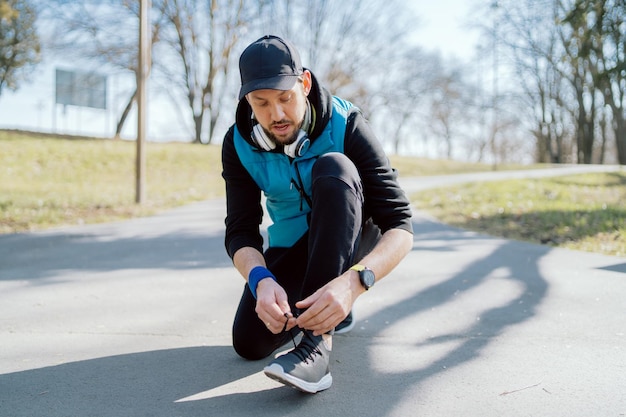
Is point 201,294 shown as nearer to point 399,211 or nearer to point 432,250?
point 399,211

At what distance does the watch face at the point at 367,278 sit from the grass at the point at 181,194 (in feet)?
13.5

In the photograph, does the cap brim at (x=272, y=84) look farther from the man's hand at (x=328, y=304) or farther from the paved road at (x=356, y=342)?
the paved road at (x=356, y=342)

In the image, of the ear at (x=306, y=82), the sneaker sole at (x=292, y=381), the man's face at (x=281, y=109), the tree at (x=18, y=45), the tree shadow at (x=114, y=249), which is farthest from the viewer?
the tree at (x=18, y=45)

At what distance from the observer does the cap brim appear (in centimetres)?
219

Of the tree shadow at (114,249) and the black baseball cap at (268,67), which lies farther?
the tree shadow at (114,249)

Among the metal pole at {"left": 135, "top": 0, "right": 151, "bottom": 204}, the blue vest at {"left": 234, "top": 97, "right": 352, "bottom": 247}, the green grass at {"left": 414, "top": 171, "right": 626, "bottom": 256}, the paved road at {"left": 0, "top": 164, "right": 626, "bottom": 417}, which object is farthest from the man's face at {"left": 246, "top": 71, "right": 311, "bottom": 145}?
the metal pole at {"left": 135, "top": 0, "right": 151, "bottom": 204}

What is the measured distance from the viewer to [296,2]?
2550 centimetres

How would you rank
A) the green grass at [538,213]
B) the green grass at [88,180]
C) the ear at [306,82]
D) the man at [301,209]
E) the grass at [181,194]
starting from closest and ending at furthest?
the man at [301,209] → the ear at [306,82] → the green grass at [538,213] → the grass at [181,194] → the green grass at [88,180]

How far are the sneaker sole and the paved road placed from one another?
5cm

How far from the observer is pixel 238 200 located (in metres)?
2.63

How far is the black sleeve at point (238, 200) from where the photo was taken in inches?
103

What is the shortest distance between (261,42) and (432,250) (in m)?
3.84

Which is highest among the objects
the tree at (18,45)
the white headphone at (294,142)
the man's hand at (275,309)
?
the tree at (18,45)

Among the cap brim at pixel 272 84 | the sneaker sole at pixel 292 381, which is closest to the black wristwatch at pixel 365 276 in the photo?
the sneaker sole at pixel 292 381
